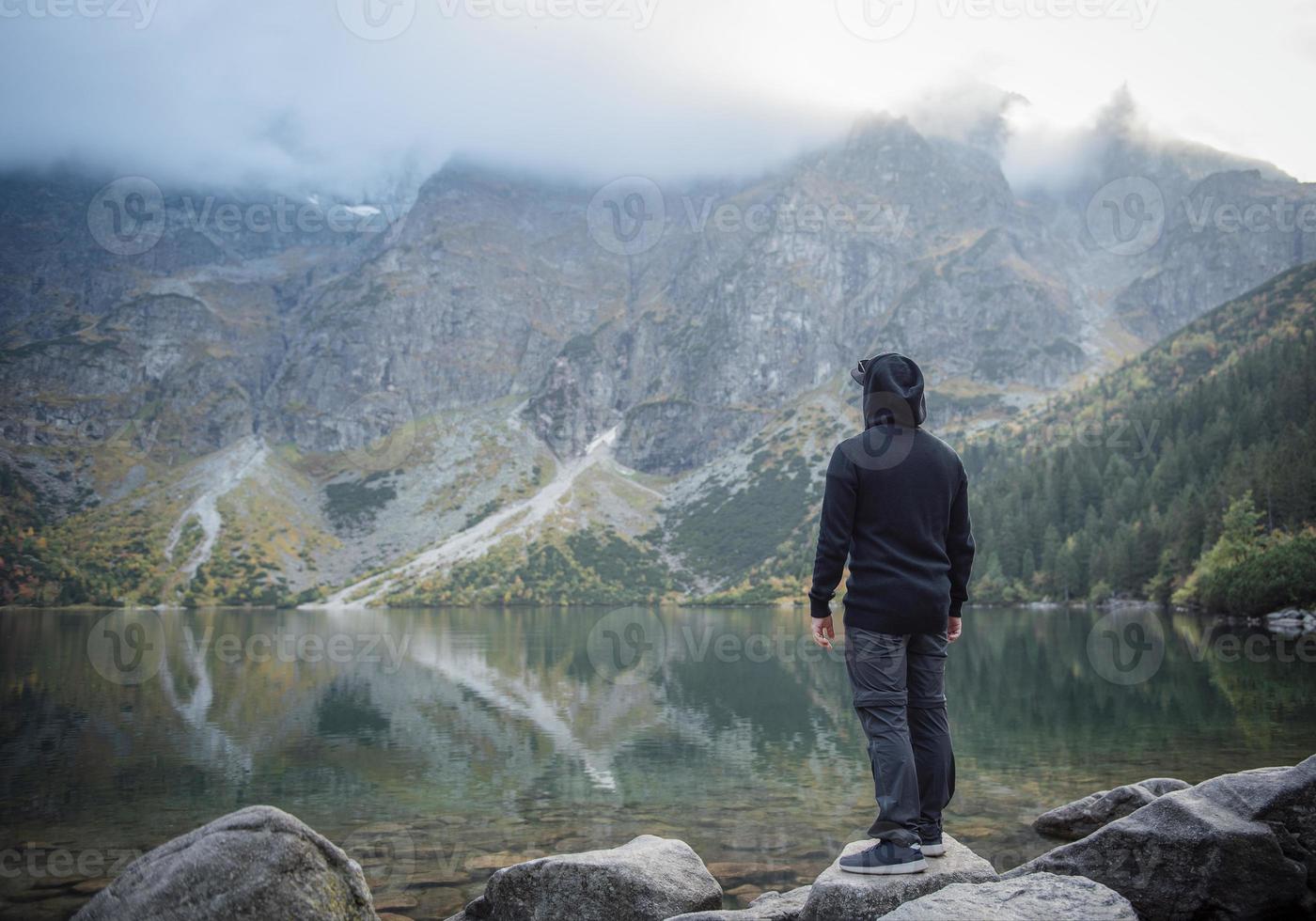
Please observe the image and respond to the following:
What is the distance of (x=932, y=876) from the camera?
21.9ft

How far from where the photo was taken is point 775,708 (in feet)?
106

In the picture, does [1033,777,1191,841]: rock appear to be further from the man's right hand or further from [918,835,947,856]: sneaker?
the man's right hand

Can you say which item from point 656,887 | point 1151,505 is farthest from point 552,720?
point 1151,505

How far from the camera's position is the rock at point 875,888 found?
6555 mm

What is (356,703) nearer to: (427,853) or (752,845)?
(427,853)

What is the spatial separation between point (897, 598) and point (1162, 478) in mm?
120589

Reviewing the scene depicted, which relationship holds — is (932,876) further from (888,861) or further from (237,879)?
(237,879)

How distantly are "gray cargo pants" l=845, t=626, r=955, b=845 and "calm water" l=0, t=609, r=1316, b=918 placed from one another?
6.13 m

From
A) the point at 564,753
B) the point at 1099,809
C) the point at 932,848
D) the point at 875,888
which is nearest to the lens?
the point at 875,888

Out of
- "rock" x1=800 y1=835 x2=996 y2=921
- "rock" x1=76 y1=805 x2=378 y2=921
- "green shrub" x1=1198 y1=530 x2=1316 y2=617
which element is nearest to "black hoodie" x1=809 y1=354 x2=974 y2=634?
"rock" x1=800 y1=835 x2=996 y2=921

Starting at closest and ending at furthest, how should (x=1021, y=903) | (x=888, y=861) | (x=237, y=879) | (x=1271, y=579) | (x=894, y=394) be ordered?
(x=1021, y=903)
(x=888, y=861)
(x=237, y=879)
(x=894, y=394)
(x=1271, y=579)

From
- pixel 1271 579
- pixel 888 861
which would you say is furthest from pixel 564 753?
pixel 1271 579

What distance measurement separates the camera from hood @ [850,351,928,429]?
7.39m

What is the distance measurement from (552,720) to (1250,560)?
5863cm
